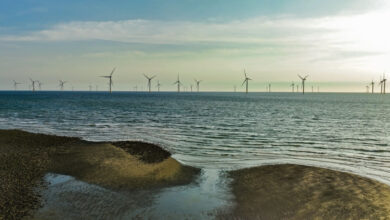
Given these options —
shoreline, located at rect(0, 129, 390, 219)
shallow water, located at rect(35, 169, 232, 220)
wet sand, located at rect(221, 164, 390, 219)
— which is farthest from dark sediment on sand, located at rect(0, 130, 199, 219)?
wet sand, located at rect(221, 164, 390, 219)

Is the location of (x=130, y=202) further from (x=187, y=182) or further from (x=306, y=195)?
(x=306, y=195)

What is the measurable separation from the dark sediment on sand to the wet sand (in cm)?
406

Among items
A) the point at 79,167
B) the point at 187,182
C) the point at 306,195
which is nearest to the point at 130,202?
the point at 187,182

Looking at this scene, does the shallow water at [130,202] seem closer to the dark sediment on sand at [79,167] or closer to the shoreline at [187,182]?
the shoreline at [187,182]

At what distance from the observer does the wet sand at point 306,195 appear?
12.7m

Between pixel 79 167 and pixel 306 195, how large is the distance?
553 inches

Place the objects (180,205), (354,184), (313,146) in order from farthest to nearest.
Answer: (313,146) → (354,184) → (180,205)

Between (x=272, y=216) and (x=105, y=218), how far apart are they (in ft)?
22.8

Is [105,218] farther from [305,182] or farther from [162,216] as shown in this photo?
[305,182]

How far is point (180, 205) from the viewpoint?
13.3m

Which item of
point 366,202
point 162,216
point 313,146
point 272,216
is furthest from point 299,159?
point 162,216

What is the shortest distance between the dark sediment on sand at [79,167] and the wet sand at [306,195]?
406 cm

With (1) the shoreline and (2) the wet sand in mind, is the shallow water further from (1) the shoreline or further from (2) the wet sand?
(2) the wet sand

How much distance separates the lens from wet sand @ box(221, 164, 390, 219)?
12.7 metres
